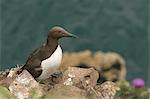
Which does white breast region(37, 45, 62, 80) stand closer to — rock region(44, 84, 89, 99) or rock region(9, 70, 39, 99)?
rock region(9, 70, 39, 99)

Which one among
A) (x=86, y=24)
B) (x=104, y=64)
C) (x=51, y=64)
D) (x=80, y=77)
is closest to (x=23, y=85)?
(x=51, y=64)

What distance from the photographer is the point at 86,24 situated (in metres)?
100

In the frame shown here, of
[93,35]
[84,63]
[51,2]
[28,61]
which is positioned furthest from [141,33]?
[28,61]

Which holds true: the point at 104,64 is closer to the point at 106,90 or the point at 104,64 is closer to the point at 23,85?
the point at 106,90

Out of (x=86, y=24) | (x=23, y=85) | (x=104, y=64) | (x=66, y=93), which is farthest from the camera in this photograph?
(x=86, y=24)

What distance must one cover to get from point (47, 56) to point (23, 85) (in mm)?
1048

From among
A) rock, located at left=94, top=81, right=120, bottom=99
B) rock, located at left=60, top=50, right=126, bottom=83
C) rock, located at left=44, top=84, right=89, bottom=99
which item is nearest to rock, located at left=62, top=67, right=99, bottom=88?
rock, located at left=94, top=81, right=120, bottom=99

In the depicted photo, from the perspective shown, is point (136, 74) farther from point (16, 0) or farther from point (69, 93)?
point (69, 93)

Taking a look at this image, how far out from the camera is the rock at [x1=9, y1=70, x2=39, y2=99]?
28.7ft

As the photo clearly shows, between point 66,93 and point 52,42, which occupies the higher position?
point 52,42

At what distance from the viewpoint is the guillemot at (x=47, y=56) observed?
984cm

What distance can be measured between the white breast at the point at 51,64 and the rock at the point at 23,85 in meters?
0.44

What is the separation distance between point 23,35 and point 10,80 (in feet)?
296

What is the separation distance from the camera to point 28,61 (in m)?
10.1
